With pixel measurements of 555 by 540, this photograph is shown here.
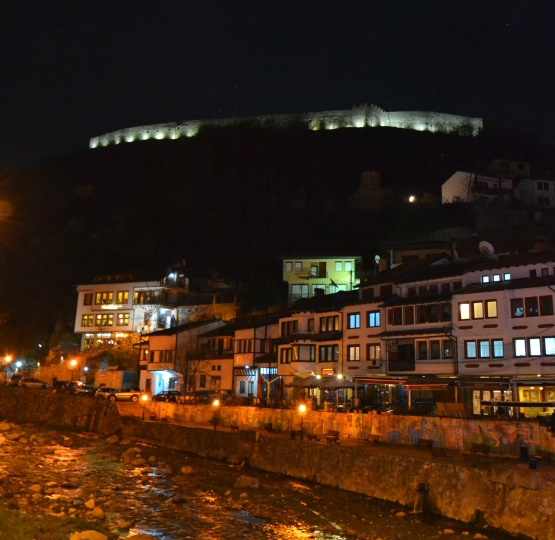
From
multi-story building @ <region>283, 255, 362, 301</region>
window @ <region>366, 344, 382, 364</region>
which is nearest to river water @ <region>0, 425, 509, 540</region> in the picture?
window @ <region>366, 344, 382, 364</region>

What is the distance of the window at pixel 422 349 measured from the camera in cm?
4031

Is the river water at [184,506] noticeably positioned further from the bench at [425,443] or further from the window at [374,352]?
the window at [374,352]

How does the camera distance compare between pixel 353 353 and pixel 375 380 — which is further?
pixel 353 353

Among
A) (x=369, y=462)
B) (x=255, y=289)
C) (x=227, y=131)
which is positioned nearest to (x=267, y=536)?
(x=369, y=462)

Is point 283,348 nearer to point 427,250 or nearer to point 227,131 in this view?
point 427,250

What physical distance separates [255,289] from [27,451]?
4315 cm

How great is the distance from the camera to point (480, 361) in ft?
121

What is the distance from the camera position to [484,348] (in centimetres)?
3694

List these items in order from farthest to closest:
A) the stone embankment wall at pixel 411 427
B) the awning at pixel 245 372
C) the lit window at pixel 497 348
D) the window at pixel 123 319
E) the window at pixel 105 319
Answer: the window at pixel 105 319
the window at pixel 123 319
the awning at pixel 245 372
the lit window at pixel 497 348
the stone embankment wall at pixel 411 427

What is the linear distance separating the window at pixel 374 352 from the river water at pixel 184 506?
1641 cm

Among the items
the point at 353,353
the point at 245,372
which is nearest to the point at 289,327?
the point at 245,372

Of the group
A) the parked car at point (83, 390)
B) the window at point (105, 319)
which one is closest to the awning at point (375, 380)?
the parked car at point (83, 390)

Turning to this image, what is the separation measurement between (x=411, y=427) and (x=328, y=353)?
20.1m

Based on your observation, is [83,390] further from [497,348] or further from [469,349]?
[497,348]
